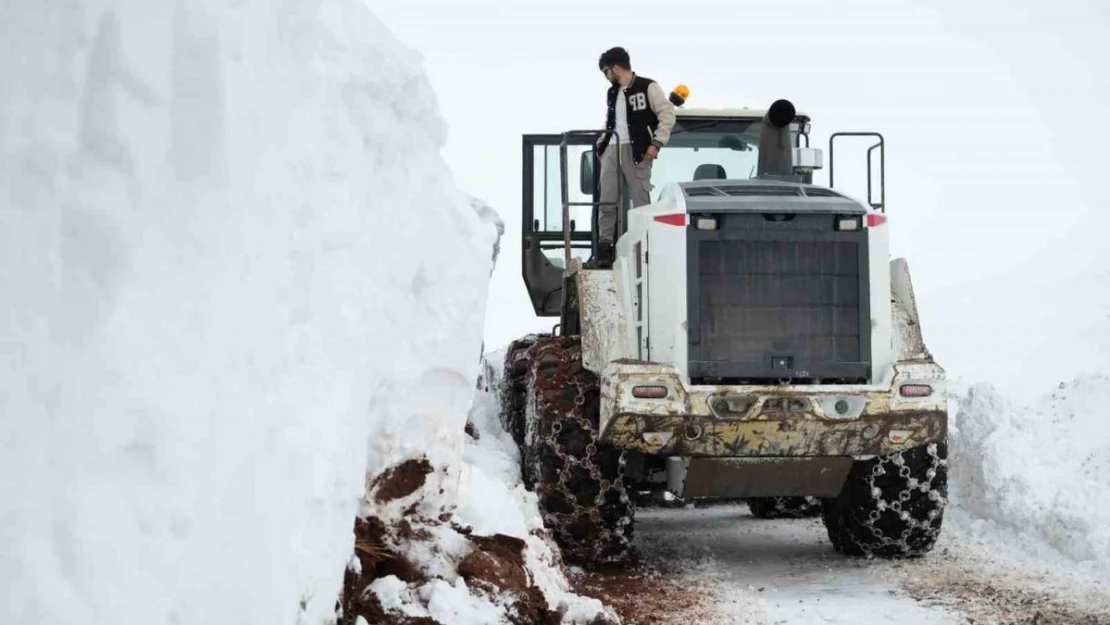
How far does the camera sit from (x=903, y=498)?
797cm

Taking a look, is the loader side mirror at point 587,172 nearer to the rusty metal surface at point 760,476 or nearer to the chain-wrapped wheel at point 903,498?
the rusty metal surface at point 760,476

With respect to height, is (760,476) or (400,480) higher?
(400,480)

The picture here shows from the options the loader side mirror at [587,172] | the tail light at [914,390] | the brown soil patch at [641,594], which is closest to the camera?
the brown soil patch at [641,594]

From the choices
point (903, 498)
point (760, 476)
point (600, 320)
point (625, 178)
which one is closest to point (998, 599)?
point (903, 498)

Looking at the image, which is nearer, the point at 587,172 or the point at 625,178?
the point at 625,178

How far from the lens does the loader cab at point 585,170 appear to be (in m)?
9.59

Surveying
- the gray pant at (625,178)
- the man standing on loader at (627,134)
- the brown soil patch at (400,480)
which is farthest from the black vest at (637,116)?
the brown soil patch at (400,480)

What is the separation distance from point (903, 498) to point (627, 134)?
2.79 metres

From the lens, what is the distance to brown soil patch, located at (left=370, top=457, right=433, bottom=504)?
5.21 metres

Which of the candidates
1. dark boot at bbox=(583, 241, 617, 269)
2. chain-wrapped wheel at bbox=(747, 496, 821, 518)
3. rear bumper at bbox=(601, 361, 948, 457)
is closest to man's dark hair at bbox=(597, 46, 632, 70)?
dark boot at bbox=(583, 241, 617, 269)

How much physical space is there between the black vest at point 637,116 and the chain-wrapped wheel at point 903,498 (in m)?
2.44

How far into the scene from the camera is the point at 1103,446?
9.69 meters

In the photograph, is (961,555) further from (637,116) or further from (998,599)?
(637,116)

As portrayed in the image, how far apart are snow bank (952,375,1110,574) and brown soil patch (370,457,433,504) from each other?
4105 mm
